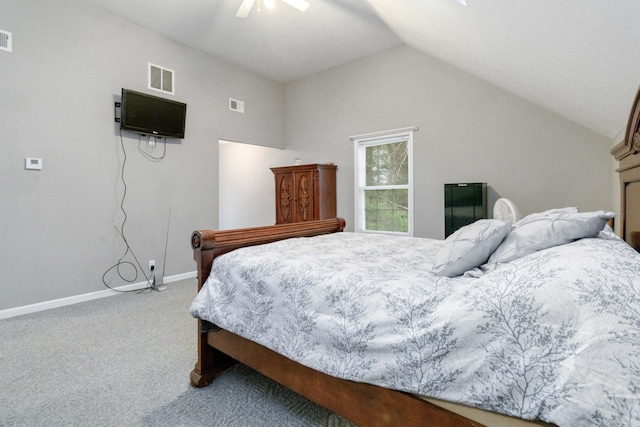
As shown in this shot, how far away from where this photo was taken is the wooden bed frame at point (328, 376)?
1057mm

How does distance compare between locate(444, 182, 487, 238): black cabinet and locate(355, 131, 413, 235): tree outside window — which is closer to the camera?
locate(444, 182, 487, 238): black cabinet

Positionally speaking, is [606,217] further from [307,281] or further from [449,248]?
[307,281]

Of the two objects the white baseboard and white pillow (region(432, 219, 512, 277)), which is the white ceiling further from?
the white baseboard

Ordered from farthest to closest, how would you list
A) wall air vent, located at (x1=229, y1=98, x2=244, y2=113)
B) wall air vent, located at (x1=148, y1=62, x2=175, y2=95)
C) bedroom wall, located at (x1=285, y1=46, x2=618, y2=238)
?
wall air vent, located at (x1=229, y1=98, x2=244, y2=113) → wall air vent, located at (x1=148, y1=62, x2=175, y2=95) → bedroom wall, located at (x1=285, y1=46, x2=618, y2=238)

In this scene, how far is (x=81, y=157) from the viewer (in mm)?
3291

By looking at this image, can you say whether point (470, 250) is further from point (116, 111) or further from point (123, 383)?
point (116, 111)

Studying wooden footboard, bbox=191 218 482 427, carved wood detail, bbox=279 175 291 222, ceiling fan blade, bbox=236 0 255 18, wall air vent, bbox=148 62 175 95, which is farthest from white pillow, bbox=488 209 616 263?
wall air vent, bbox=148 62 175 95

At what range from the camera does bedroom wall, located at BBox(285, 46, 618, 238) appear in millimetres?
3195

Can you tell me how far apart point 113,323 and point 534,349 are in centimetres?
309

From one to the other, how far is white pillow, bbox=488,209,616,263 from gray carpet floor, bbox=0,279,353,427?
113 centimetres

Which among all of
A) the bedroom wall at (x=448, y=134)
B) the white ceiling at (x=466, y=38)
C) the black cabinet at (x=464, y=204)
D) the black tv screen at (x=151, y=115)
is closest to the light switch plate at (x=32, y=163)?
the black tv screen at (x=151, y=115)

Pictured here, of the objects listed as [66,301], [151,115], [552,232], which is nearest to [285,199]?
[151,115]

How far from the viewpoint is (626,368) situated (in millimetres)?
710

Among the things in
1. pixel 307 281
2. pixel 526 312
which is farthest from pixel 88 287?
pixel 526 312
